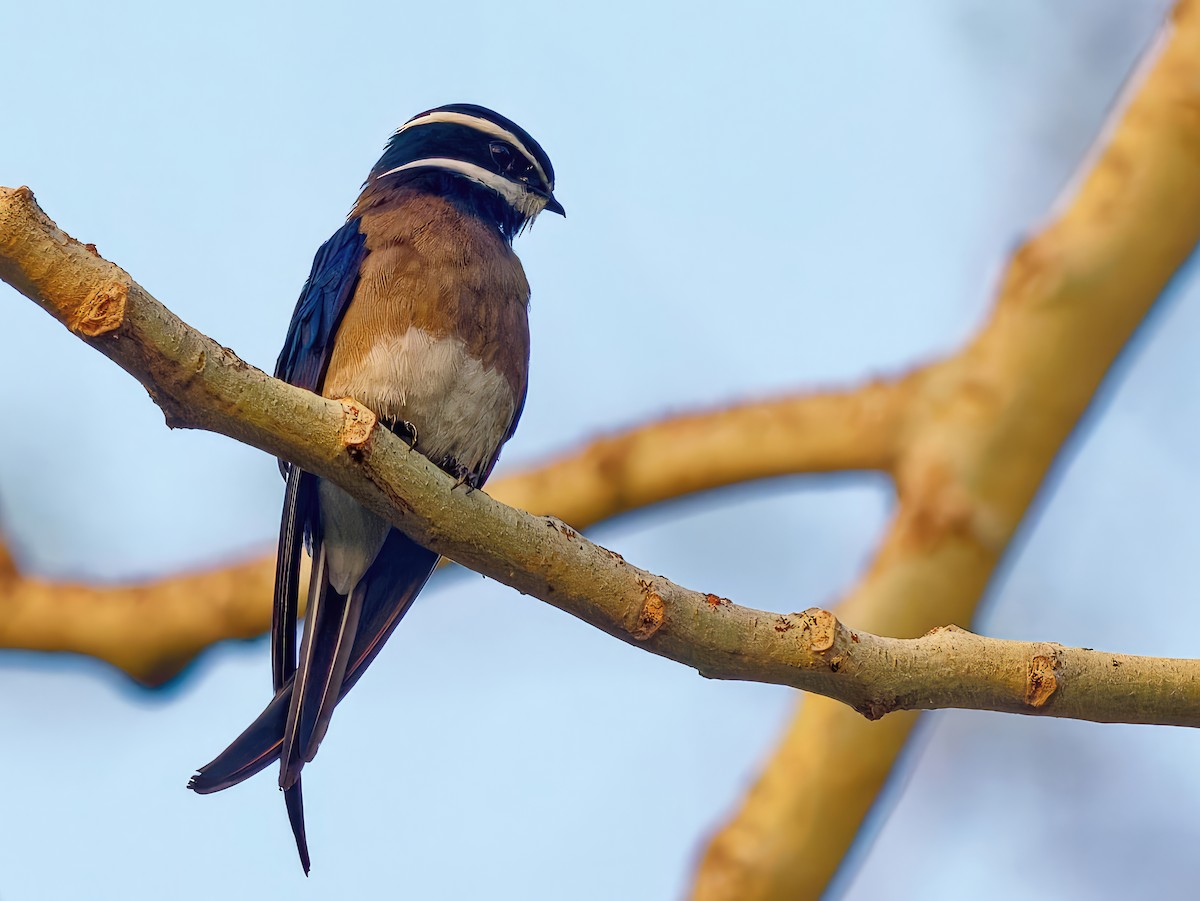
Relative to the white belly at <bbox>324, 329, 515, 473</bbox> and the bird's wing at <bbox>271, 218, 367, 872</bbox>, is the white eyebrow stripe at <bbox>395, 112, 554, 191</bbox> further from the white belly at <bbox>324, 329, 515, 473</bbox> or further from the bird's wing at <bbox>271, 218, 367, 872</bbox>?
the white belly at <bbox>324, 329, 515, 473</bbox>

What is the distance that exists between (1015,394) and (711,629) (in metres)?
3.37

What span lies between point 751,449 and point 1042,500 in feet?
4.65

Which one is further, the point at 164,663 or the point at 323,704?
the point at 164,663

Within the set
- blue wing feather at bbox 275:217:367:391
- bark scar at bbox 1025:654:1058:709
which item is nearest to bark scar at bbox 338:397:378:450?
blue wing feather at bbox 275:217:367:391

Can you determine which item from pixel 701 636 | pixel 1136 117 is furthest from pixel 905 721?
pixel 1136 117

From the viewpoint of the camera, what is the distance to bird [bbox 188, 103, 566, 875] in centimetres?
505

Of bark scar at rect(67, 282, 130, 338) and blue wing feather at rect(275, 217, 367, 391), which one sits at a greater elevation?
blue wing feather at rect(275, 217, 367, 391)

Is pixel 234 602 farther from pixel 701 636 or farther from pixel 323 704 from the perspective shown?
pixel 701 636

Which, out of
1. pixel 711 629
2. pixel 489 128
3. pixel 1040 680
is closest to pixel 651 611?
pixel 711 629

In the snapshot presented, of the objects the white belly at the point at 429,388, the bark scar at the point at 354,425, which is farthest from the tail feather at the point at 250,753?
the bark scar at the point at 354,425

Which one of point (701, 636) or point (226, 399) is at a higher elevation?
point (701, 636)

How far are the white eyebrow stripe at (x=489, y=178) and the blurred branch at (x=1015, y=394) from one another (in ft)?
7.29

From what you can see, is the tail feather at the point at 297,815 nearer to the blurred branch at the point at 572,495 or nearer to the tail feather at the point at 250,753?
the tail feather at the point at 250,753

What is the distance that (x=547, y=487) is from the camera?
23.8ft
